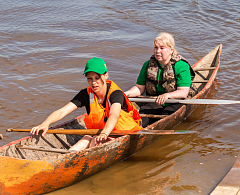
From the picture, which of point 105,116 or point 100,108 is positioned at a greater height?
point 100,108

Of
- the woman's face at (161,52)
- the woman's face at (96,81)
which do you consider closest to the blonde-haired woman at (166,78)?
the woman's face at (161,52)

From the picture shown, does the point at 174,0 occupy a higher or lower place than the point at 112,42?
higher

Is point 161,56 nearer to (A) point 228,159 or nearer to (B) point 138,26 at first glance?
(A) point 228,159

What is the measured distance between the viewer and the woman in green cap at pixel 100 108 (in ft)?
11.8

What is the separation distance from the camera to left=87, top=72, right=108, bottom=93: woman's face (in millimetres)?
3566

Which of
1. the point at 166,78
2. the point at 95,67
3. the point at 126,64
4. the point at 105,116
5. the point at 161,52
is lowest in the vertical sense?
the point at 105,116

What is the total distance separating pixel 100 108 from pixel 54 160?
905 millimetres

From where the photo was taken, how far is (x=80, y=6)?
540 inches

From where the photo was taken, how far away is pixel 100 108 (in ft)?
12.8

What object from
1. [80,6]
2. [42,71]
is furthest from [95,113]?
[80,6]

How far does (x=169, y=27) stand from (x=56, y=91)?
6669 millimetres

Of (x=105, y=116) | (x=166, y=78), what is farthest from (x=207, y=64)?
(x=105, y=116)

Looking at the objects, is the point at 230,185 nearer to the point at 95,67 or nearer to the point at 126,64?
the point at 95,67

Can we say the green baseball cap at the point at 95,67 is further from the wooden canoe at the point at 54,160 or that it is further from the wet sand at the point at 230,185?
the wet sand at the point at 230,185
